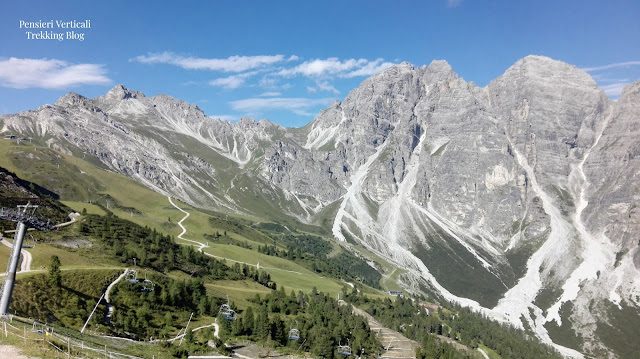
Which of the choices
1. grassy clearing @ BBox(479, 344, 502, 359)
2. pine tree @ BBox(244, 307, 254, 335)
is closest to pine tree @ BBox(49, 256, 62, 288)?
pine tree @ BBox(244, 307, 254, 335)

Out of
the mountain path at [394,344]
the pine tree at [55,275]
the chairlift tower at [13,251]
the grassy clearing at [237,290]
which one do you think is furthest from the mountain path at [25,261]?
the mountain path at [394,344]

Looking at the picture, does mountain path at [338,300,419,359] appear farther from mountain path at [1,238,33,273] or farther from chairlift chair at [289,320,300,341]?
mountain path at [1,238,33,273]

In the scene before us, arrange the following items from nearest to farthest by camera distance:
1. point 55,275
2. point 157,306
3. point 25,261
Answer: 1. point 55,275
2. point 25,261
3. point 157,306

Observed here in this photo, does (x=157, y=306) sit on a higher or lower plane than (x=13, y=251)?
lower

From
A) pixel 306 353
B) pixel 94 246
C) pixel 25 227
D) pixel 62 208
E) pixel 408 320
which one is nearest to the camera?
pixel 25 227

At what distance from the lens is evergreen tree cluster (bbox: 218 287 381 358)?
98.6 m

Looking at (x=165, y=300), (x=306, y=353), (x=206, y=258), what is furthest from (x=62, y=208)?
(x=306, y=353)

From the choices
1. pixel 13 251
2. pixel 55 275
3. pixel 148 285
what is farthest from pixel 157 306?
pixel 13 251

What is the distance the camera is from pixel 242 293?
14400 cm

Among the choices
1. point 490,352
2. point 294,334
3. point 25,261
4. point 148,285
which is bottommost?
point 490,352

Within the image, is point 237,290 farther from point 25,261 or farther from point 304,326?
point 25,261

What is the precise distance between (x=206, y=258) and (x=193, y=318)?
265ft

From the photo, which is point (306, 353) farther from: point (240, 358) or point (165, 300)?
point (165, 300)

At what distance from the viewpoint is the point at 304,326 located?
4407 inches
